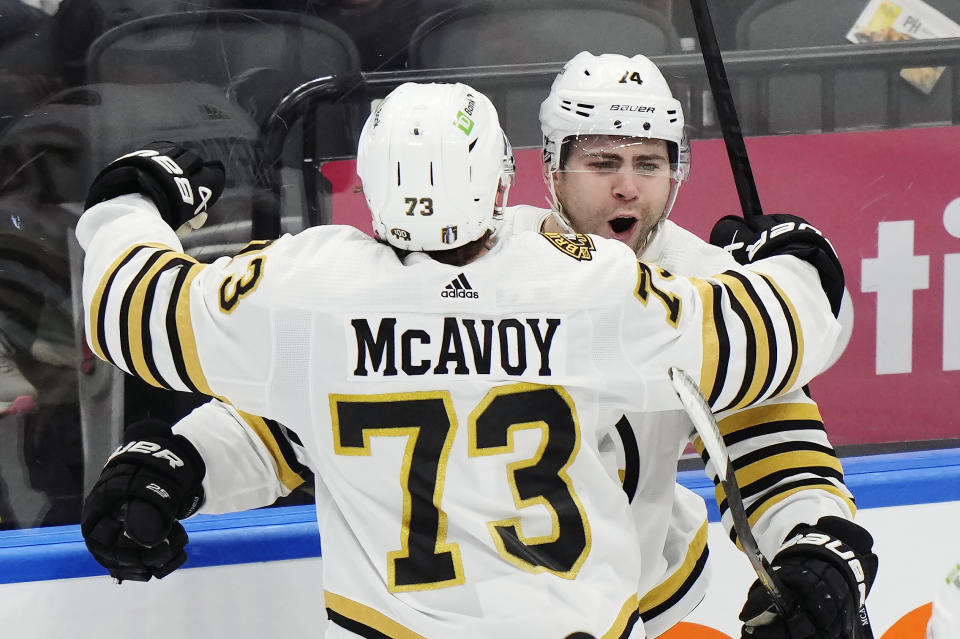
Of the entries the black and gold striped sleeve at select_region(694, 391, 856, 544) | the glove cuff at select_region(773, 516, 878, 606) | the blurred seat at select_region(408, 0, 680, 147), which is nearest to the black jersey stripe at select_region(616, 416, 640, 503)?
the black and gold striped sleeve at select_region(694, 391, 856, 544)

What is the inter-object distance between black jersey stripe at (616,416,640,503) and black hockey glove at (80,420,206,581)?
0.56 m

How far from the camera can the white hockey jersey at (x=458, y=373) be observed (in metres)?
1.12

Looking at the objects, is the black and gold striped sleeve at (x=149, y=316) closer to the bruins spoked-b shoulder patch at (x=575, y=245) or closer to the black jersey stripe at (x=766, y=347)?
the bruins spoked-b shoulder patch at (x=575, y=245)

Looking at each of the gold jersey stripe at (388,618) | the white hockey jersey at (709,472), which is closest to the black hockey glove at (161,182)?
the white hockey jersey at (709,472)

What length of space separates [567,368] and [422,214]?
226 mm

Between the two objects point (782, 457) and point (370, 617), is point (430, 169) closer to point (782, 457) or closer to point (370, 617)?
point (370, 617)

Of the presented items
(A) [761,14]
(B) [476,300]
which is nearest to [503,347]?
(B) [476,300]

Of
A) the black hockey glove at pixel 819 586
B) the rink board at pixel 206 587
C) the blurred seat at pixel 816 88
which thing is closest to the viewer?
the black hockey glove at pixel 819 586

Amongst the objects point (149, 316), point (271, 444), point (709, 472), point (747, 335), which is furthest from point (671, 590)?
point (149, 316)

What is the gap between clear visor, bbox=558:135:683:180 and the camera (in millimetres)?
1548

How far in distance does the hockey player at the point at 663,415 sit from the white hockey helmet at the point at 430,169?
0.40 m

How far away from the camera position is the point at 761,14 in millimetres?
2086

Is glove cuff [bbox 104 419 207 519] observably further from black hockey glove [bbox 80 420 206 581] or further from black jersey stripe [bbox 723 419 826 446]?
black jersey stripe [bbox 723 419 826 446]

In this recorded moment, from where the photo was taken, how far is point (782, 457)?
4.55 ft
